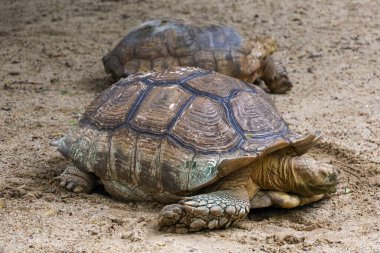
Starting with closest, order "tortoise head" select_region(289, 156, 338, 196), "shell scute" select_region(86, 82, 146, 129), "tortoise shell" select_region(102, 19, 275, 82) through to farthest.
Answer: "tortoise head" select_region(289, 156, 338, 196), "shell scute" select_region(86, 82, 146, 129), "tortoise shell" select_region(102, 19, 275, 82)

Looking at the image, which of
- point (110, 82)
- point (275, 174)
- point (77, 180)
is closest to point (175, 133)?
point (275, 174)

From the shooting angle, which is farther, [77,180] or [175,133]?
[77,180]

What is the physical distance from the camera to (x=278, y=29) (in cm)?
904

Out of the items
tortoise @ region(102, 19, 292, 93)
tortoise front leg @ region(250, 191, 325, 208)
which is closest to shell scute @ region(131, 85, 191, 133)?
tortoise front leg @ region(250, 191, 325, 208)

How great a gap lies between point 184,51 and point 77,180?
2700 millimetres

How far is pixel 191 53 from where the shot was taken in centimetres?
693

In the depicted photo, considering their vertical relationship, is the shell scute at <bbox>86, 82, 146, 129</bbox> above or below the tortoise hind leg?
above

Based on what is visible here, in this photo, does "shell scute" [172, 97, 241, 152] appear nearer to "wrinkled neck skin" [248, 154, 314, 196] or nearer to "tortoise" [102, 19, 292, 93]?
"wrinkled neck skin" [248, 154, 314, 196]

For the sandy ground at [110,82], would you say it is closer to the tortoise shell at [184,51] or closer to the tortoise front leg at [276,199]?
the tortoise front leg at [276,199]

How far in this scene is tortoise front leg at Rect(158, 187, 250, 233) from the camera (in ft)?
Answer: 12.7

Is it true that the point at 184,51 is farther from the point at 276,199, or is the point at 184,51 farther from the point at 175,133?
the point at 276,199

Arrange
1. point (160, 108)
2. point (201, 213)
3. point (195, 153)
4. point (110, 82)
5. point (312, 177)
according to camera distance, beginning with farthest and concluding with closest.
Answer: point (110, 82) < point (160, 108) < point (312, 177) < point (195, 153) < point (201, 213)

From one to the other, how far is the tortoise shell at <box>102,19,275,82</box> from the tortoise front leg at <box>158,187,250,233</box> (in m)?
3.10

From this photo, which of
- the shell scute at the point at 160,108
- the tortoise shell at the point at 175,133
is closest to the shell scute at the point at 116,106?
the tortoise shell at the point at 175,133
